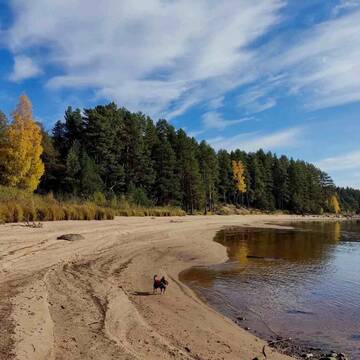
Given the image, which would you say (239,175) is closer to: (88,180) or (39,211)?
(88,180)

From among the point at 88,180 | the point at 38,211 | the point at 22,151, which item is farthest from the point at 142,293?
the point at 88,180

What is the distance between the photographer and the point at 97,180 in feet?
175

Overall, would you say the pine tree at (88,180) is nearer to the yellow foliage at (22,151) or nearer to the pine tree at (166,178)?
the yellow foliage at (22,151)

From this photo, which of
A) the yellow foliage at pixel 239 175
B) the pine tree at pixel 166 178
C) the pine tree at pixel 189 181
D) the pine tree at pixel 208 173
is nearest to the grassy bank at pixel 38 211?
the pine tree at pixel 166 178

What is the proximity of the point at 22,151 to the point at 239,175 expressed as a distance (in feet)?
195

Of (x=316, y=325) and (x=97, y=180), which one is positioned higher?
(x=97, y=180)

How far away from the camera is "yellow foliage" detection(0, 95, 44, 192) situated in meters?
42.2

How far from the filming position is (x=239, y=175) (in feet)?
307

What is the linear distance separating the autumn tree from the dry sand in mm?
75654

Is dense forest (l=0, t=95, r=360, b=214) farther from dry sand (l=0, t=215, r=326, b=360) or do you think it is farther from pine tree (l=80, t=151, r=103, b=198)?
dry sand (l=0, t=215, r=326, b=360)

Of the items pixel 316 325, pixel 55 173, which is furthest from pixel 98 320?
pixel 55 173

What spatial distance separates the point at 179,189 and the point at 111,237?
45.6 m

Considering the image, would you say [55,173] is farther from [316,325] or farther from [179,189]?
[316,325]

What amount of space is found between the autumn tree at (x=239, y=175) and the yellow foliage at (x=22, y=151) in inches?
2170
